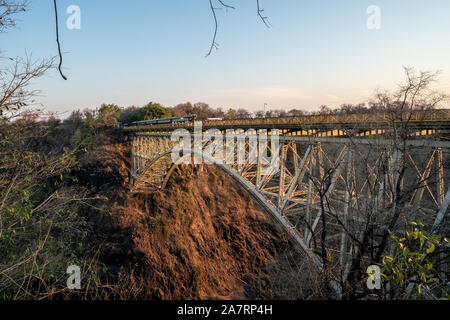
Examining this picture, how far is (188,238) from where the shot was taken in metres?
26.0

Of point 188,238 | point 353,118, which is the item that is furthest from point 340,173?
point 188,238

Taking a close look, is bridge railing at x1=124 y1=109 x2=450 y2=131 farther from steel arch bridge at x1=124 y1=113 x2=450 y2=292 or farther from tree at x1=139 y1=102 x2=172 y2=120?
tree at x1=139 y1=102 x2=172 y2=120

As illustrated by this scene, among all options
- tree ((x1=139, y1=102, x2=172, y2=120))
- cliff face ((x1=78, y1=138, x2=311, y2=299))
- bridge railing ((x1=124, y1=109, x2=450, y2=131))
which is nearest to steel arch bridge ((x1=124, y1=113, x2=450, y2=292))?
bridge railing ((x1=124, y1=109, x2=450, y2=131))

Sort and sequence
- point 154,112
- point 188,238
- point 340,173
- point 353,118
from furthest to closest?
point 154,112, point 188,238, point 353,118, point 340,173

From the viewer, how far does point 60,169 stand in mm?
5371

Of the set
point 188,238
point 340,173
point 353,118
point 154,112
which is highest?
point 154,112

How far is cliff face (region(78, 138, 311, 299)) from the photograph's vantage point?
21875 millimetres

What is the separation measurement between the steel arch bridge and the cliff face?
8.78 m

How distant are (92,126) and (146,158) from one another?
1749 centimetres

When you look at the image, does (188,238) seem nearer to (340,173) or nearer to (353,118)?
(340,173)

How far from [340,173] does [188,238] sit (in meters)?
21.5

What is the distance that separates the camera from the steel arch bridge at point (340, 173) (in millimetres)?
5590

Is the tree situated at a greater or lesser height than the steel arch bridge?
greater
